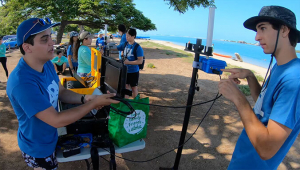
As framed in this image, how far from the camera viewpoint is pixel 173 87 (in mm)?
7336

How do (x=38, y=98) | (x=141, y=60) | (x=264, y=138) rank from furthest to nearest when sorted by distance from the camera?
1. (x=141, y=60)
2. (x=38, y=98)
3. (x=264, y=138)

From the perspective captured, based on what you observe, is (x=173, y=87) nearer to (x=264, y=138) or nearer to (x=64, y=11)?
(x=264, y=138)

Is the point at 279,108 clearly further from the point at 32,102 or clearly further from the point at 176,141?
the point at 176,141

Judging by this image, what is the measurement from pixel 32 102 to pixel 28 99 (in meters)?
0.04

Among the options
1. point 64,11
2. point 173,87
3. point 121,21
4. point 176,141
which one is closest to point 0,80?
point 173,87

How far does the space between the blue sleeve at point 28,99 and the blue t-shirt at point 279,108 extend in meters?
1.59

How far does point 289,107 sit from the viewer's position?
1098mm

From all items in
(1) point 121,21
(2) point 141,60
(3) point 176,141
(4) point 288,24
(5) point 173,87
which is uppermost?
(1) point 121,21

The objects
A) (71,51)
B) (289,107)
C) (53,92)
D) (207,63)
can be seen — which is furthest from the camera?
Answer: (71,51)

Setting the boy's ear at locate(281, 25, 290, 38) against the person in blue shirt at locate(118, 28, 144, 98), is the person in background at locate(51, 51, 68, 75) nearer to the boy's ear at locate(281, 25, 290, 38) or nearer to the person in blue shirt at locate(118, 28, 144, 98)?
the person in blue shirt at locate(118, 28, 144, 98)

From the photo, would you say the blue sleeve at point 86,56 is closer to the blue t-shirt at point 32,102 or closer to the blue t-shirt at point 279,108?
the blue t-shirt at point 32,102

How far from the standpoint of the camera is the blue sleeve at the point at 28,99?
4.48ft

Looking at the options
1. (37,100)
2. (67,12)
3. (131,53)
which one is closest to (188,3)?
(131,53)

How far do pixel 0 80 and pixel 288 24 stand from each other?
29.2 feet
